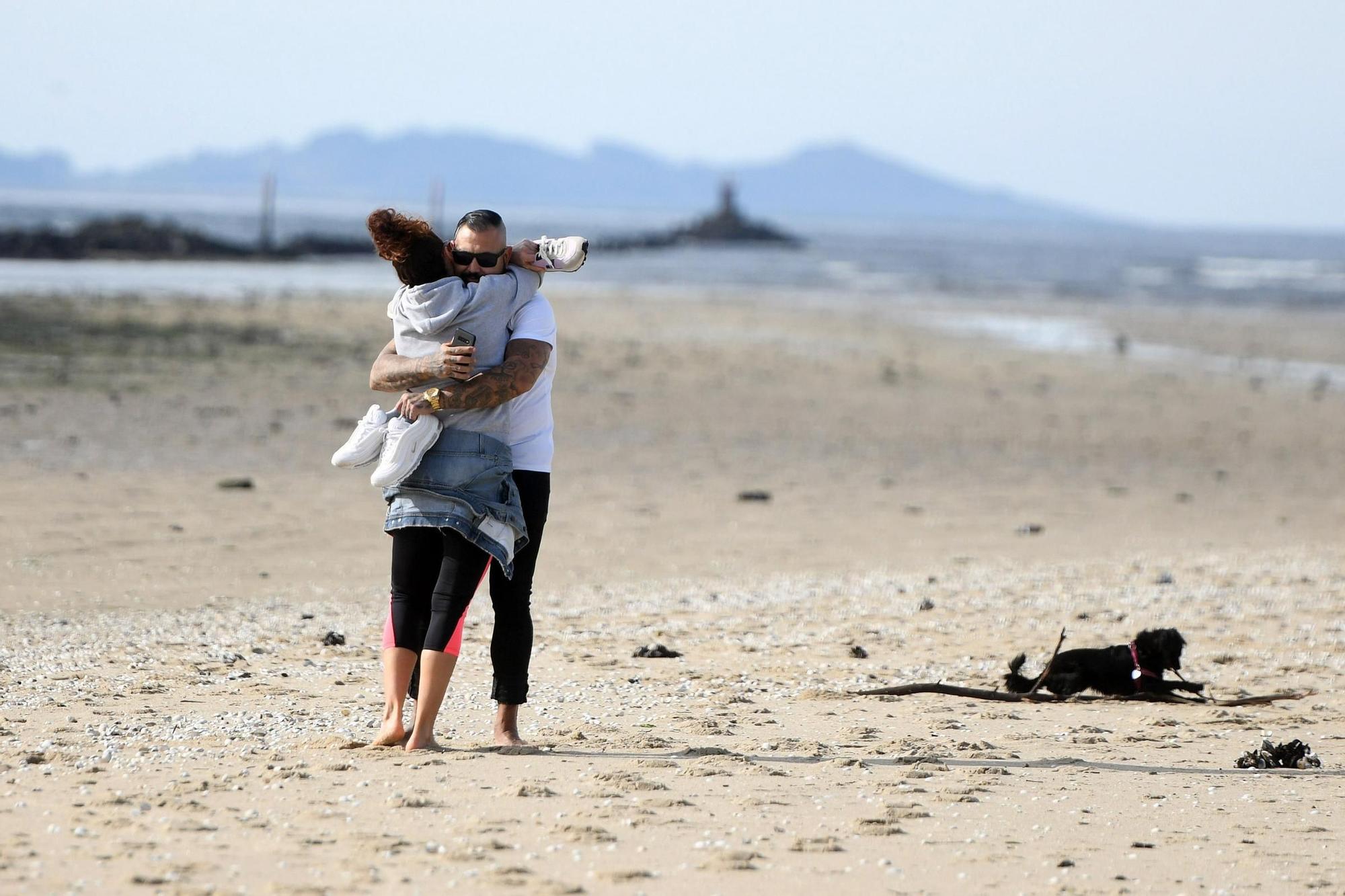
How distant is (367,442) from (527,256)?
0.68 meters

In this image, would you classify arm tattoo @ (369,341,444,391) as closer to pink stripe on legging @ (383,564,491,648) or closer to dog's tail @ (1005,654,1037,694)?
pink stripe on legging @ (383,564,491,648)

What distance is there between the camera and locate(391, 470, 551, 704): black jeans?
14.1 feet

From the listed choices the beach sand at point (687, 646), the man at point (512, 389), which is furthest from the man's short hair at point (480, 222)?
the beach sand at point (687, 646)

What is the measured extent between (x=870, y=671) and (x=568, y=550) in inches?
120

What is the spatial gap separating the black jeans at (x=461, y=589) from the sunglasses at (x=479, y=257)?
592 millimetres

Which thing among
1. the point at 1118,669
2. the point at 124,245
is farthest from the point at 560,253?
the point at 124,245

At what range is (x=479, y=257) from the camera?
426 cm

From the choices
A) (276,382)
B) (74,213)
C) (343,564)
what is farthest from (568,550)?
(74,213)

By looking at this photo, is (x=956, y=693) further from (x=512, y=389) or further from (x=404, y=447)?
(x=404, y=447)

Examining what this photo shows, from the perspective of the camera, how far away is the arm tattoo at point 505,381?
13.7ft

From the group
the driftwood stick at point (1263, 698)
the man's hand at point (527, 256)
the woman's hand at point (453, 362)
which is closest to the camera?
the woman's hand at point (453, 362)

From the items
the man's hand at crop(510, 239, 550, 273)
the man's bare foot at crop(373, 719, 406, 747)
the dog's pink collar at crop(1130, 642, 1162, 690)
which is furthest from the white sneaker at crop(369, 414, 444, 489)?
the dog's pink collar at crop(1130, 642, 1162, 690)

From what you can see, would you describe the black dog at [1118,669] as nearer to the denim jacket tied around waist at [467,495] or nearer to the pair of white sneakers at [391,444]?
the denim jacket tied around waist at [467,495]

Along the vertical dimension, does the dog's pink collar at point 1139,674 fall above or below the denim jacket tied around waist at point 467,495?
below
